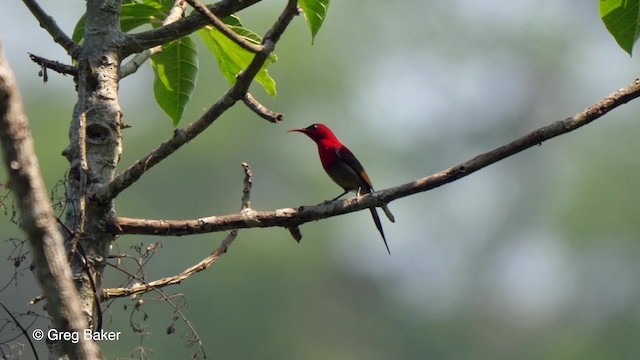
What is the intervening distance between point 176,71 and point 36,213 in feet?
7.58

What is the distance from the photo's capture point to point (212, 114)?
3113 mm

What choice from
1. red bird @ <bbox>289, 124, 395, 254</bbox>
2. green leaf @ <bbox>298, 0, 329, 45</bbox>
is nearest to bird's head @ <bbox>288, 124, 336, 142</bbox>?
red bird @ <bbox>289, 124, 395, 254</bbox>

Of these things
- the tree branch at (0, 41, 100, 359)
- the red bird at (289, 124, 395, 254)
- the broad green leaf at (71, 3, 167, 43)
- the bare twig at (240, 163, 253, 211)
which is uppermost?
the red bird at (289, 124, 395, 254)

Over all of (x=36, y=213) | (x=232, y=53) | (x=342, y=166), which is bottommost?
(x=36, y=213)

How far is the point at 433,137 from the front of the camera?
48.2 metres

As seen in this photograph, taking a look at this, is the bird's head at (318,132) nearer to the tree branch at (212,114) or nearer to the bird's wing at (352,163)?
the bird's wing at (352,163)

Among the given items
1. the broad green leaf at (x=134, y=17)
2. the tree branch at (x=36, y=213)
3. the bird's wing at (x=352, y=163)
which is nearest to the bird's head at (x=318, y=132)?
the bird's wing at (x=352, y=163)

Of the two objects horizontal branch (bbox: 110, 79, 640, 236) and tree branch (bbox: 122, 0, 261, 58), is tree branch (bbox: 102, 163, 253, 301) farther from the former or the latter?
tree branch (bbox: 122, 0, 261, 58)

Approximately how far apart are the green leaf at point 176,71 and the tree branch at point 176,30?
20.4 inches

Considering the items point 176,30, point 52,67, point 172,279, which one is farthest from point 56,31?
A: point 172,279

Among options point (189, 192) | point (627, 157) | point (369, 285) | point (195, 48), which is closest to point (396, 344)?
point (369, 285)

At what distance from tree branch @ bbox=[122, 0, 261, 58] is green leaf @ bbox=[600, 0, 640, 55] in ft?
4.00

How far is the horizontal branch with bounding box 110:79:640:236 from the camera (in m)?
3.23

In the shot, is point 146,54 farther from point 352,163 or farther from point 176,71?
point 352,163
